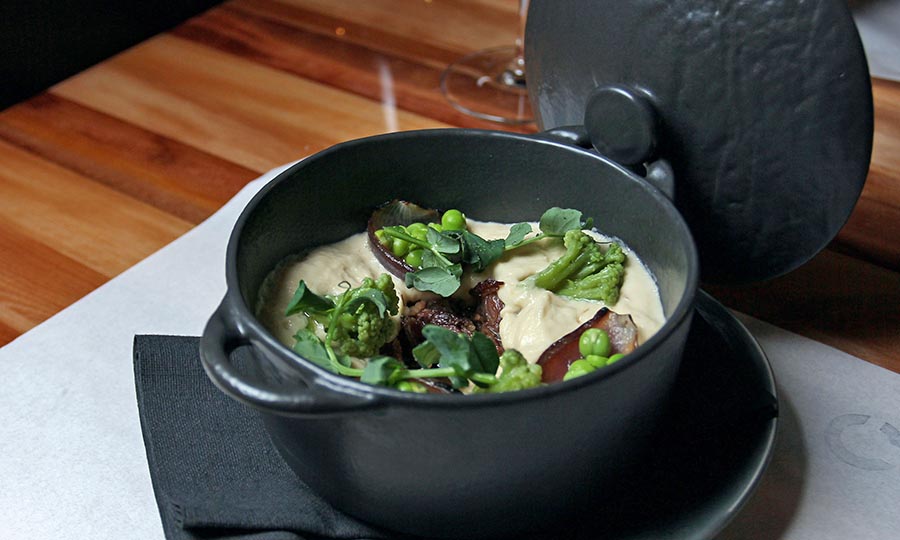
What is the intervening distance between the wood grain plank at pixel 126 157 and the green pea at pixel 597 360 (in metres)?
0.84

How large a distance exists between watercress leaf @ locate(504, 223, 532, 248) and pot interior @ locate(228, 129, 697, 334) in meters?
0.06

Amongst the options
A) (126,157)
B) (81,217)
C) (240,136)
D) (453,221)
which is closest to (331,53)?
(240,136)

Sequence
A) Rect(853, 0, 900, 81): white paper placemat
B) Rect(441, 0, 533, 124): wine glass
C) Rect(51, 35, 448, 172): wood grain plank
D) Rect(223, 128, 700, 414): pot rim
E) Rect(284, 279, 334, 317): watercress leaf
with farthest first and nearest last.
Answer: Rect(853, 0, 900, 81): white paper placemat < Rect(441, 0, 533, 124): wine glass < Rect(51, 35, 448, 172): wood grain plank < Rect(284, 279, 334, 317): watercress leaf < Rect(223, 128, 700, 414): pot rim

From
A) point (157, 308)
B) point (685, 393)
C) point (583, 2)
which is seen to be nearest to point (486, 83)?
point (583, 2)

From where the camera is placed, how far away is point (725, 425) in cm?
101

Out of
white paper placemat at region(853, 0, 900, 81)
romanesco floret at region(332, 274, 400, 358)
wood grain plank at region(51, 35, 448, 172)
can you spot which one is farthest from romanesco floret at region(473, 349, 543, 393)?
white paper placemat at region(853, 0, 900, 81)

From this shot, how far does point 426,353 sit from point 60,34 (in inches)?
56.0

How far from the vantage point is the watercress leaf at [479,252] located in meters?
1.12

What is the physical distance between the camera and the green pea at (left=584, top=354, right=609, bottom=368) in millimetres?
903

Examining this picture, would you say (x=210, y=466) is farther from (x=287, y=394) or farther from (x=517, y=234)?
(x=517, y=234)

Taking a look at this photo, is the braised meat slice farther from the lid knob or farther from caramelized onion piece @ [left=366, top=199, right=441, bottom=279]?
the lid knob

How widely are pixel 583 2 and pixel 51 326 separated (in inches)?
31.5

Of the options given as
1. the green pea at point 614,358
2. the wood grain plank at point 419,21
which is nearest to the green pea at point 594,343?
the green pea at point 614,358

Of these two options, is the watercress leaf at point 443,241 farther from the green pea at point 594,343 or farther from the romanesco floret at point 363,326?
the green pea at point 594,343
